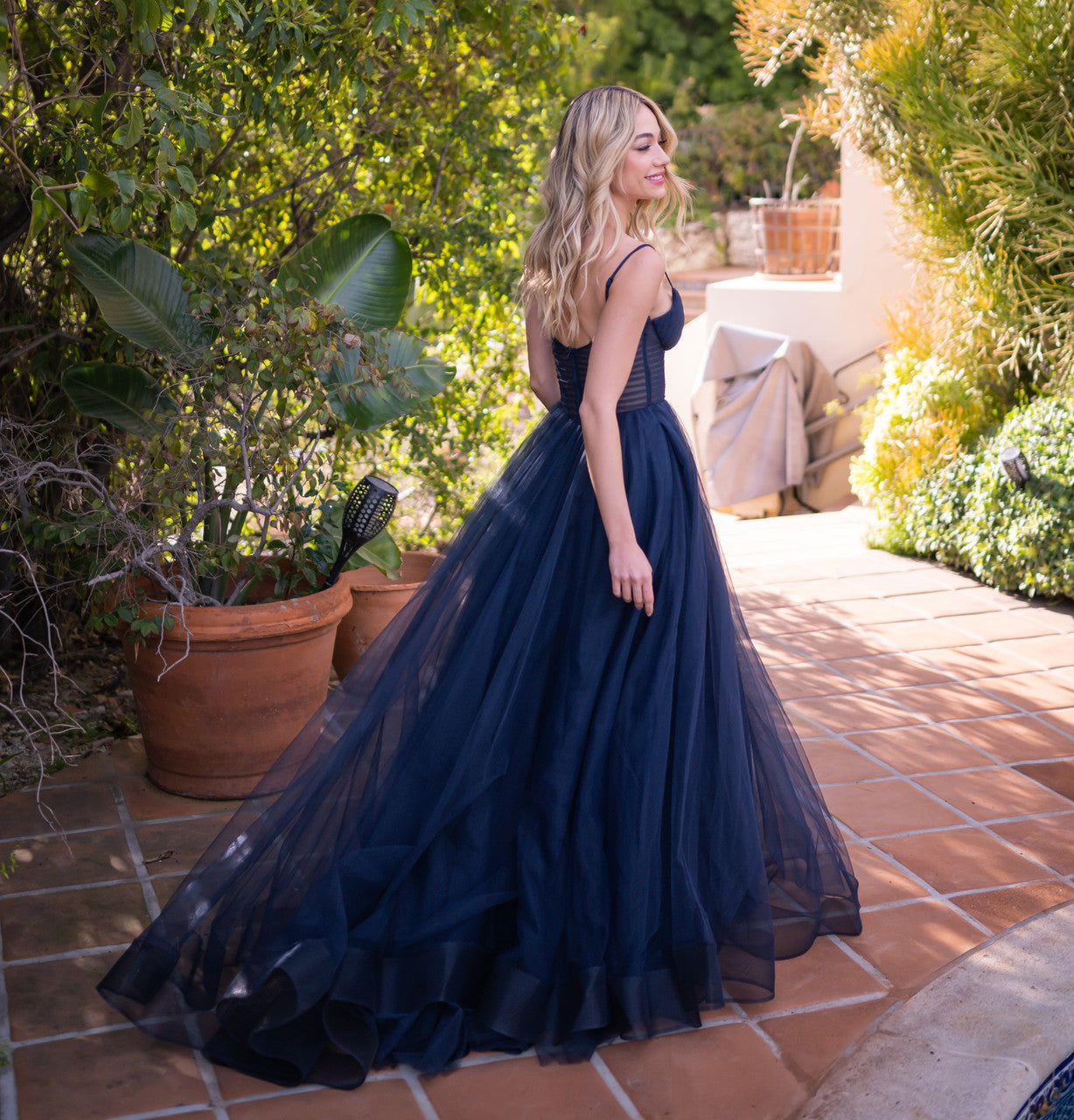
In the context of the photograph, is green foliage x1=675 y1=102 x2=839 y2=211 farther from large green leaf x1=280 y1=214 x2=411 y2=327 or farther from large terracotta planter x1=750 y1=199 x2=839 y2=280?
large green leaf x1=280 y1=214 x2=411 y2=327

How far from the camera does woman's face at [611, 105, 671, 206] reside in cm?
221

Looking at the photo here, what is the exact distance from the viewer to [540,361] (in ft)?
8.26

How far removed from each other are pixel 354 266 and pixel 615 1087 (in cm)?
227

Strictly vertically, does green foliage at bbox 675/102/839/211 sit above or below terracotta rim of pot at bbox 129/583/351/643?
above

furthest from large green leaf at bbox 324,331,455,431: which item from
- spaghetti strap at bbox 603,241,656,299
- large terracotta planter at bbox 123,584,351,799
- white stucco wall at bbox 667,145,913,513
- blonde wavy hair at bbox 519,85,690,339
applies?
white stucco wall at bbox 667,145,913,513

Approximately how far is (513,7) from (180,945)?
8.98 ft

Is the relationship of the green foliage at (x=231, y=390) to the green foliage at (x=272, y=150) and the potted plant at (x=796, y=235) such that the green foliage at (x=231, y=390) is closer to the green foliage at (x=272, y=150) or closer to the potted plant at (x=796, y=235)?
the green foliage at (x=272, y=150)

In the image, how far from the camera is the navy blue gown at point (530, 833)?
2.03m

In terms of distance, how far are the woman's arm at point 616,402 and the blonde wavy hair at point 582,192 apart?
10cm

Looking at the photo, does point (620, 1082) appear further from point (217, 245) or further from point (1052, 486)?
point (1052, 486)

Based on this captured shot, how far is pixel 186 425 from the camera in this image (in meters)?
3.16

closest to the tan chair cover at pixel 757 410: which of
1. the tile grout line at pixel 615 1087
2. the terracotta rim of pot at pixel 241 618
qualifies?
the terracotta rim of pot at pixel 241 618

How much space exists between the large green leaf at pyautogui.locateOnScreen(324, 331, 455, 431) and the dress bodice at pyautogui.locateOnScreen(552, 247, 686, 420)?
69 centimetres

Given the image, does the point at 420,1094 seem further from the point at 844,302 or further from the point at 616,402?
the point at 844,302
